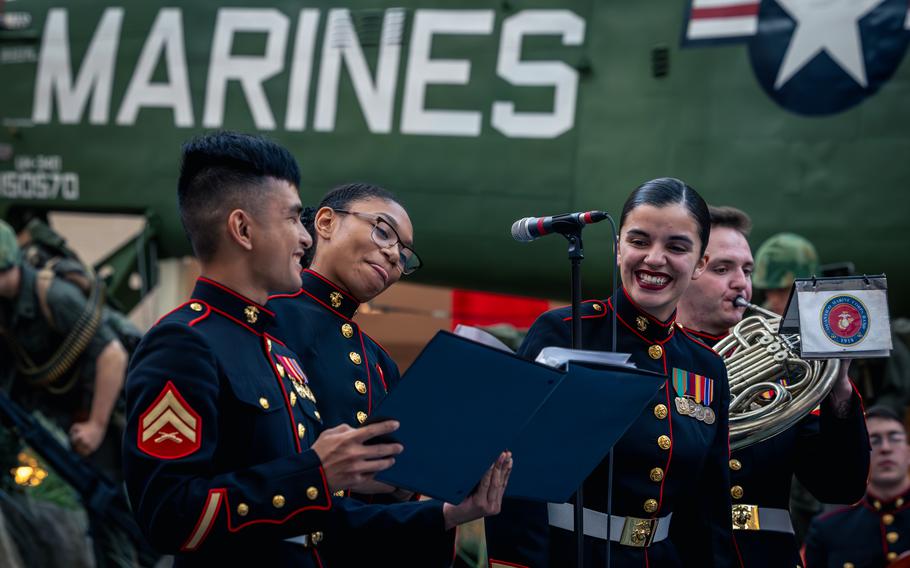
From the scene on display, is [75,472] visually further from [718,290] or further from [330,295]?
[718,290]

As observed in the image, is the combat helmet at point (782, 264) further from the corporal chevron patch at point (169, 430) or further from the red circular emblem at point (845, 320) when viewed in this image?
the corporal chevron patch at point (169, 430)

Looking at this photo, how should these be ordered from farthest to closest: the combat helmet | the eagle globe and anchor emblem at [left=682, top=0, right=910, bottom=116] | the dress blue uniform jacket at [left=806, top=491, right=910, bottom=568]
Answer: the eagle globe and anchor emblem at [left=682, top=0, right=910, bottom=116], the combat helmet, the dress blue uniform jacket at [left=806, top=491, right=910, bottom=568]

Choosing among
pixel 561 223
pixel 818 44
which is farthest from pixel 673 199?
pixel 818 44

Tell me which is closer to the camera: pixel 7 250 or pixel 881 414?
pixel 881 414

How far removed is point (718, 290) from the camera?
356cm

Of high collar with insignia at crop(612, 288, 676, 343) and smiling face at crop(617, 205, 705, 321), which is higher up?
smiling face at crop(617, 205, 705, 321)

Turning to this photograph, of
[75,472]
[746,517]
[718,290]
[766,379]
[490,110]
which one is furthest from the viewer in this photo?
[490,110]

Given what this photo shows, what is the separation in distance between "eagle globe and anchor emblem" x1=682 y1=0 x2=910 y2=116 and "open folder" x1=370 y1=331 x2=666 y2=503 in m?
4.19

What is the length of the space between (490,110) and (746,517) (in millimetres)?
4036

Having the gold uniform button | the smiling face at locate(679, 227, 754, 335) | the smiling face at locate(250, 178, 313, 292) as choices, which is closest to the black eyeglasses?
the smiling face at locate(250, 178, 313, 292)

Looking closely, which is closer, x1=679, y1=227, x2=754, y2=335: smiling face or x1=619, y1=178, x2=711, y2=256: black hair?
x1=619, y1=178, x2=711, y2=256: black hair

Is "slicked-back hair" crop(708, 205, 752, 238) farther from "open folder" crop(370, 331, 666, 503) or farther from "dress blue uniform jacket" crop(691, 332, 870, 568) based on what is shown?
"open folder" crop(370, 331, 666, 503)

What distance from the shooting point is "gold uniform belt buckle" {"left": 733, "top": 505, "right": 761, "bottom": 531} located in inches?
129

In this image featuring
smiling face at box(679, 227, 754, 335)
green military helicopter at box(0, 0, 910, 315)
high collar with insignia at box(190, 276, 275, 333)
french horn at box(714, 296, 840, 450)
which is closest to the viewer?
high collar with insignia at box(190, 276, 275, 333)
